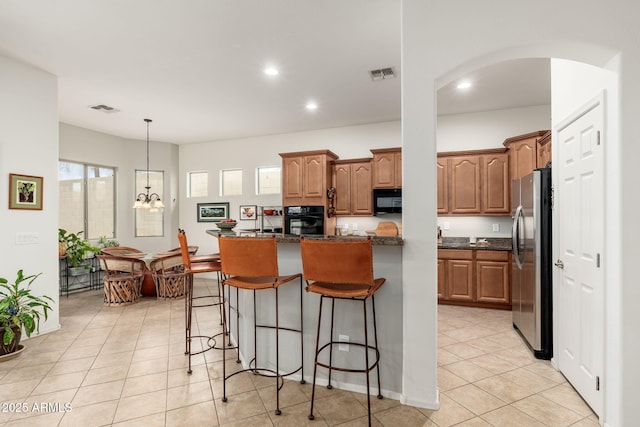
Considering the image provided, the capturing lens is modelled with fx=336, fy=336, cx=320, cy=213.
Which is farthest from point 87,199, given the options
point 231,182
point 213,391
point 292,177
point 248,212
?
point 213,391

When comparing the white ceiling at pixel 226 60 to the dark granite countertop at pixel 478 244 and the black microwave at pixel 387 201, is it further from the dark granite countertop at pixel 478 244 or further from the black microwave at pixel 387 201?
the dark granite countertop at pixel 478 244

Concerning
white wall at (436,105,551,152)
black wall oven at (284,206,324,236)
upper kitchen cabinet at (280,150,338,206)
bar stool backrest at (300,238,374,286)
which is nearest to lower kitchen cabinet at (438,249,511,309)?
white wall at (436,105,551,152)

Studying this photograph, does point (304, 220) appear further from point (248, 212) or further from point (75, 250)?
point (75, 250)

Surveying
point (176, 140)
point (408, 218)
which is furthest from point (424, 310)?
point (176, 140)

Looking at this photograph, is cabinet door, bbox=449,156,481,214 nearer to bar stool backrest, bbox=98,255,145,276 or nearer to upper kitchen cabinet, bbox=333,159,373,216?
upper kitchen cabinet, bbox=333,159,373,216

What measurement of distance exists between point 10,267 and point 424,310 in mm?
4182

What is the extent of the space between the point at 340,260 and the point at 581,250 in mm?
1759

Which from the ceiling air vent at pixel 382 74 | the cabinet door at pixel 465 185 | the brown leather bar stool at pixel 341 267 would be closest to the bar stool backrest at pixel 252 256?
the brown leather bar stool at pixel 341 267

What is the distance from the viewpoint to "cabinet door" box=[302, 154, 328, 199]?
5.73 m

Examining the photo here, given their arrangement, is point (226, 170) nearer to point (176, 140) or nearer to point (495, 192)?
point (176, 140)

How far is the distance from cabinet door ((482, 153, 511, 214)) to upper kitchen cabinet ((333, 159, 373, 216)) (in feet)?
5.76

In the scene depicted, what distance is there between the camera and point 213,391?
99.3 inches

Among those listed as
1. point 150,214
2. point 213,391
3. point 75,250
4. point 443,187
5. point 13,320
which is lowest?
point 213,391

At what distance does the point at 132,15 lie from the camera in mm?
2807
